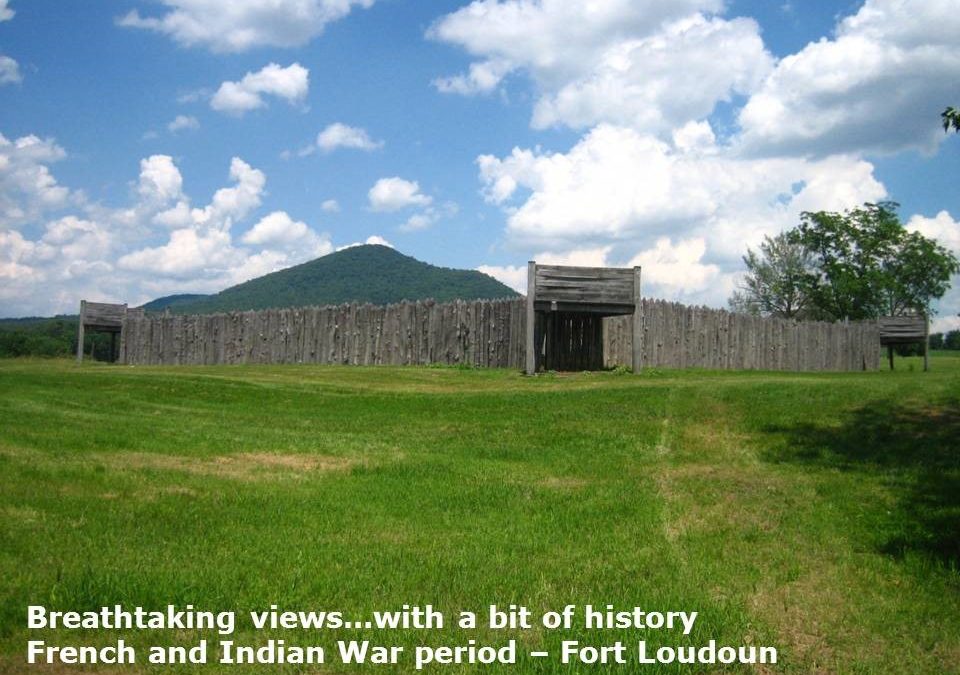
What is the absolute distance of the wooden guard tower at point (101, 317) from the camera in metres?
32.8

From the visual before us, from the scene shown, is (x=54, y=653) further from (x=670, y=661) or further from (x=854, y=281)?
(x=854, y=281)

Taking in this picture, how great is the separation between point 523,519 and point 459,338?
16748 mm

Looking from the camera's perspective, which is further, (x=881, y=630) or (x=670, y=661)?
(x=881, y=630)

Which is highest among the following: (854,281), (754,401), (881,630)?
(854,281)

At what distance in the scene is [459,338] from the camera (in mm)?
23875

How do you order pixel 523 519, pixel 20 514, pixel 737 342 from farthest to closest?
pixel 737 342
pixel 523 519
pixel 20 514

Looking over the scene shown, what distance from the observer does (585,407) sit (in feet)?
44.8

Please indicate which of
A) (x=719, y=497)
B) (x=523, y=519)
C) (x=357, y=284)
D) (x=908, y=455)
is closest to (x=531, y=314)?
(x=908, y=455)

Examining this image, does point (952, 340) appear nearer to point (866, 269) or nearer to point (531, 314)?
point (866, 269)

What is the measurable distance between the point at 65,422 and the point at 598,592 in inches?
363

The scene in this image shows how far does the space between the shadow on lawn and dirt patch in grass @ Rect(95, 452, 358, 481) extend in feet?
17.9

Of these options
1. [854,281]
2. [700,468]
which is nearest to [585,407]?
[700,468]

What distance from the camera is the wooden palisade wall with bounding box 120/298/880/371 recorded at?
23.7 metres

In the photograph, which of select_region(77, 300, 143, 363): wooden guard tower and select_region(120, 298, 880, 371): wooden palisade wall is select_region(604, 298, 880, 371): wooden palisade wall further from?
select_region(77, 300, 143, 363): wooden guard tower
